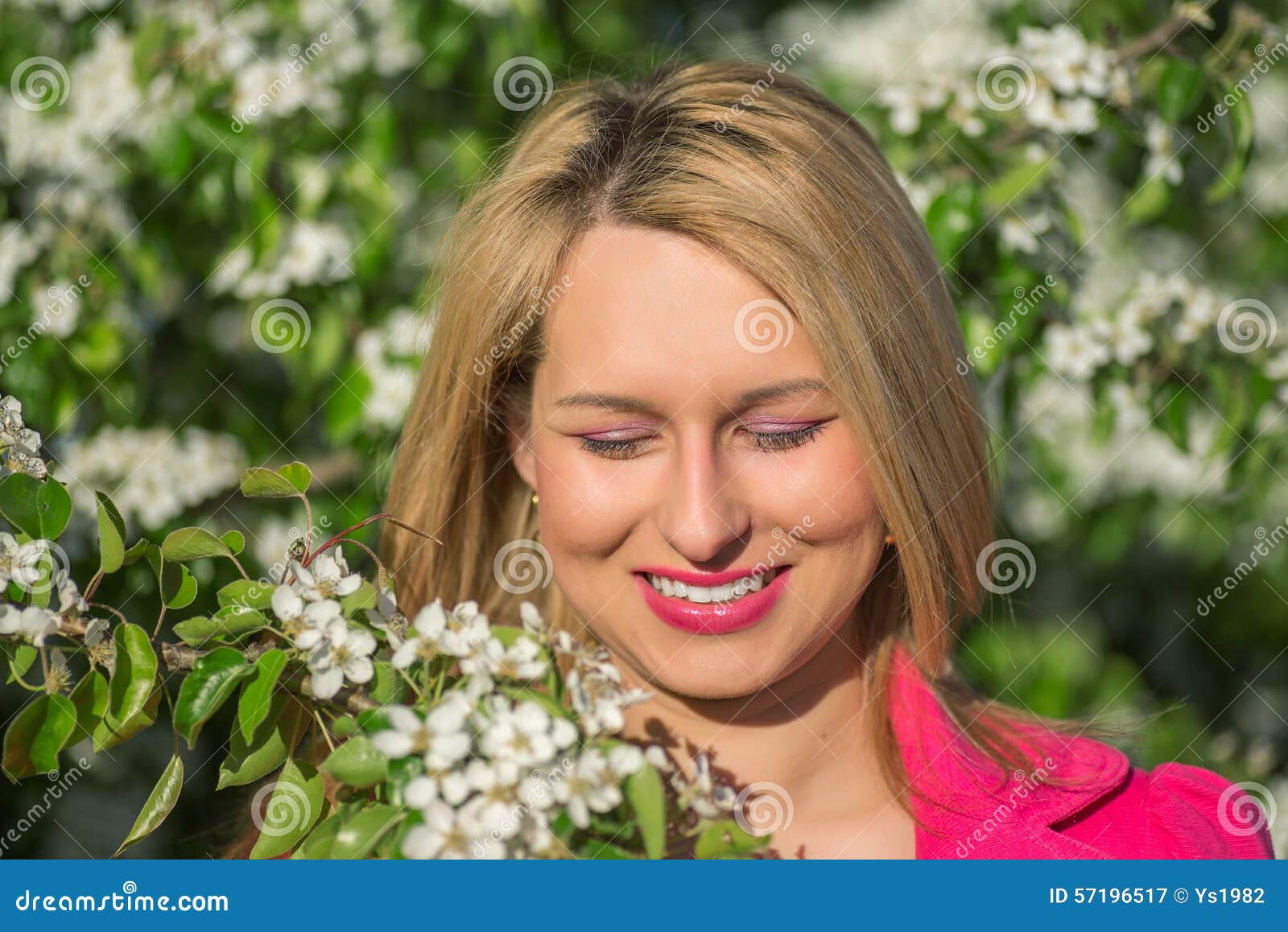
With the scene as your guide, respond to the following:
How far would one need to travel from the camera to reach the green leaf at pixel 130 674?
950mm

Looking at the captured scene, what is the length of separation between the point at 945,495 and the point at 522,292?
55 cm

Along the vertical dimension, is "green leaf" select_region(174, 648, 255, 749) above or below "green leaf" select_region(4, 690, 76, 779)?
above

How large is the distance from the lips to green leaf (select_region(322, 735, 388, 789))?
0.39 m

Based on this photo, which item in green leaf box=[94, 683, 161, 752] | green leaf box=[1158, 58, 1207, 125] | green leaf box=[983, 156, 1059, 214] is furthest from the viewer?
green leaf box=[983, 156, 1059, 214]

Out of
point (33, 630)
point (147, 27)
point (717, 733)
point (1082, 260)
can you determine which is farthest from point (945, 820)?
point (147, 27)

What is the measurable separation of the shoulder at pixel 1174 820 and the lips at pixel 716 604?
1.68 feet

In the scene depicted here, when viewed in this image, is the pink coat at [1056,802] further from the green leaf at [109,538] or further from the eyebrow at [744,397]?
the green leaf at [109,538]

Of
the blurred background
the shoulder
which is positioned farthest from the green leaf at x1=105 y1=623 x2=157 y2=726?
the shoulder

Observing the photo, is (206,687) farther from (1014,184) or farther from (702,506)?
(1014,184)

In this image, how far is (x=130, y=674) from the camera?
37.7 inches

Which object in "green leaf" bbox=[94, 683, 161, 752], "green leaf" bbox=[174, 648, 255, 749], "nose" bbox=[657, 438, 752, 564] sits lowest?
"green leaf" bbox=[94, 683, 161, 752]

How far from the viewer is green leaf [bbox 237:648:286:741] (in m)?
0.94

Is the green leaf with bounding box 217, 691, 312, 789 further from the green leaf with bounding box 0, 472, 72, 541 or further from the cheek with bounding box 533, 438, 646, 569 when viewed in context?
the cheek with bounding box 533, 438, 646, 569

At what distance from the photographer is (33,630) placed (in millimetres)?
913
